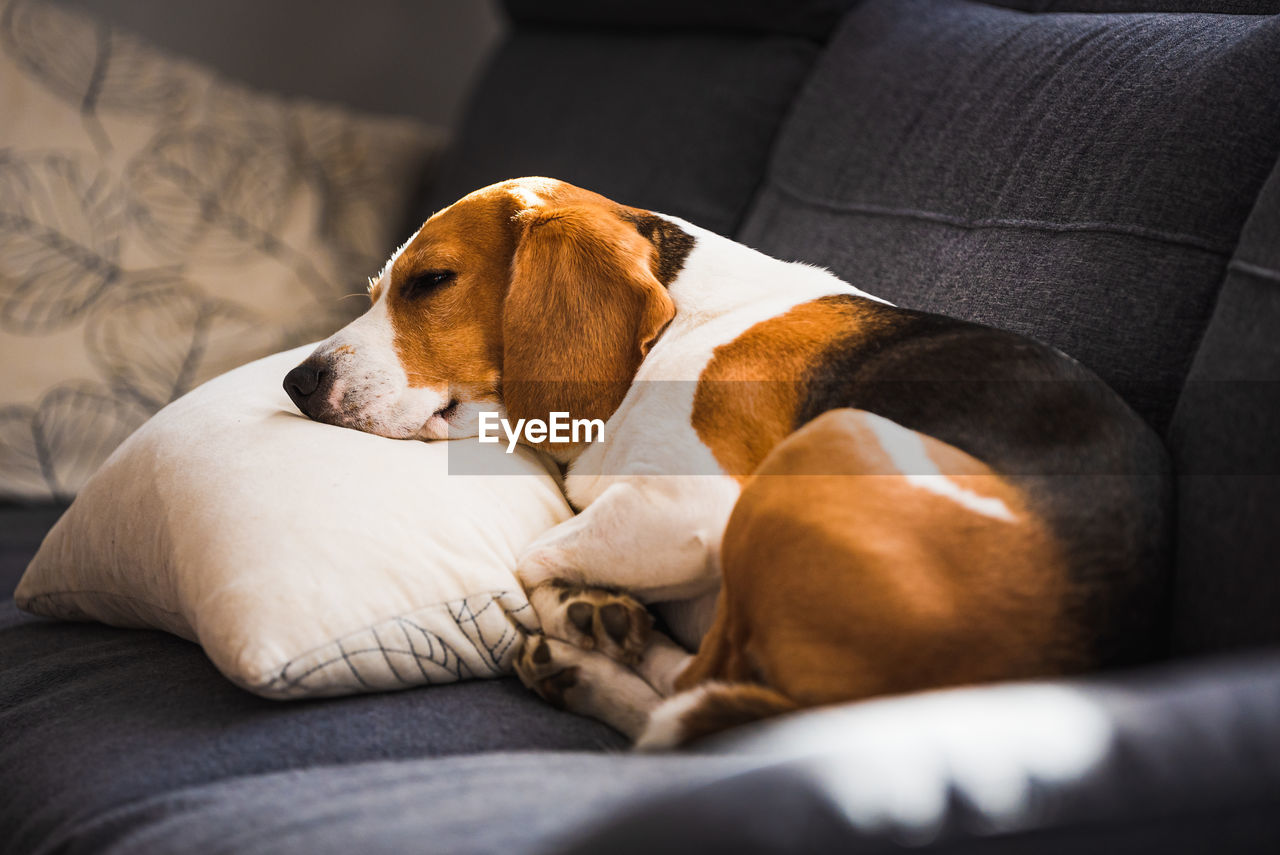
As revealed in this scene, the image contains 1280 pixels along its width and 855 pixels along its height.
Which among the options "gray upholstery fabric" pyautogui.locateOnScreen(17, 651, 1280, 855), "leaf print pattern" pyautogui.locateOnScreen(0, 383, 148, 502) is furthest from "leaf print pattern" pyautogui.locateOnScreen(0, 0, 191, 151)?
"gray upholstery fabric" pyautogui.locateOnScreen(17, 651, 1280, 855)

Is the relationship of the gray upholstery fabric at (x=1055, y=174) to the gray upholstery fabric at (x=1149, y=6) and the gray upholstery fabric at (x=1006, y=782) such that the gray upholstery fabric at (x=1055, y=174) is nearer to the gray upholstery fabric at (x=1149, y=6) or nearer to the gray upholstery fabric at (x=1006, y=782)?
the gray upholstery fabric at (x=1149, y=6)

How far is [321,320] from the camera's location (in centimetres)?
301

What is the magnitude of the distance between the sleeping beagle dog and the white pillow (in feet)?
0.28

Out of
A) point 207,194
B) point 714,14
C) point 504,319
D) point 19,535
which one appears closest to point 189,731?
point 504,319

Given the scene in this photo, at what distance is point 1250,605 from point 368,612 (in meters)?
0.97

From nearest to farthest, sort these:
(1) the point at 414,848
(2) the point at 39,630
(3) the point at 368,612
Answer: (1) the point at 414,848 < (3) the point at 368,612 < (2) the point at 39,630

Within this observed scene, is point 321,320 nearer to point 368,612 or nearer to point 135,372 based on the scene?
point 135,372

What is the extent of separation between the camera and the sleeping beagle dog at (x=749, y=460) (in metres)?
1.04

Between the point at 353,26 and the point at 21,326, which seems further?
the point at 353,26

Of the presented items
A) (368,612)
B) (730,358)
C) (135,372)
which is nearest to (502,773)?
(368,612)

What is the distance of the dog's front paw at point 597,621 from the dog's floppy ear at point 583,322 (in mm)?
320

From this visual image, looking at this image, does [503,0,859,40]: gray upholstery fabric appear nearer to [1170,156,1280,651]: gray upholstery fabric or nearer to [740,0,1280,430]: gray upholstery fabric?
[740,0,1280,430]: gray upholstery fabric

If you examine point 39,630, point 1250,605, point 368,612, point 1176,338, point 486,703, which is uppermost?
point 1176,338

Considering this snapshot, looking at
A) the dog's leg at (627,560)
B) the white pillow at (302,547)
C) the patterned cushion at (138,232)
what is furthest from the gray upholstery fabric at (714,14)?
the dog's leg at (627,560)
